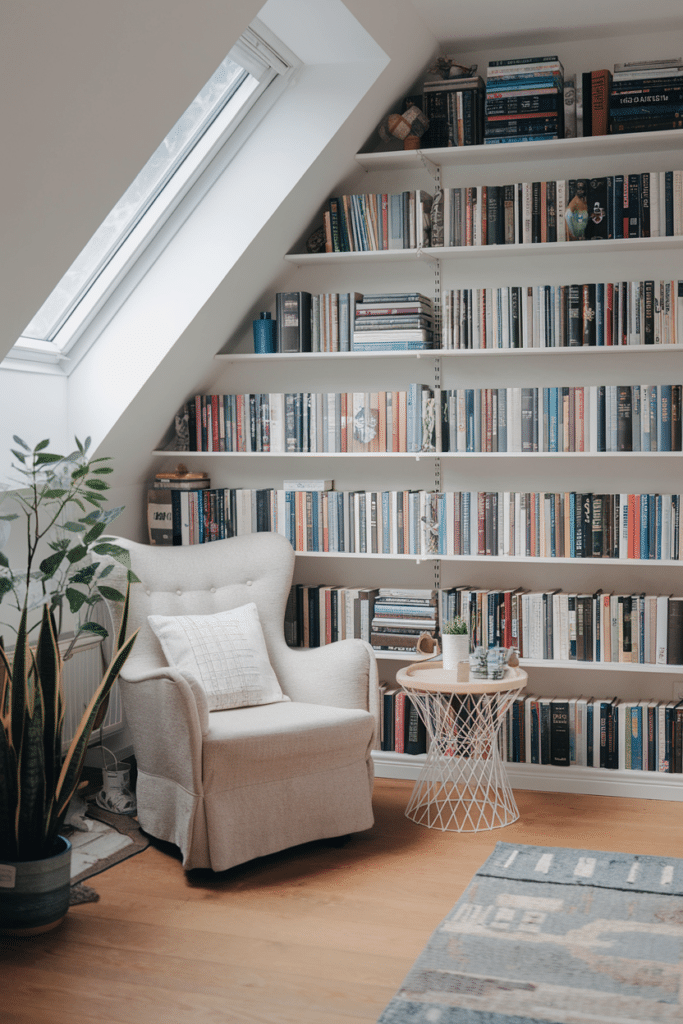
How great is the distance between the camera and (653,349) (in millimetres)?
3543

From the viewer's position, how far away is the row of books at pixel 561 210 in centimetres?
356

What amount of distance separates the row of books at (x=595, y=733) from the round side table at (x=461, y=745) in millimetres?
129

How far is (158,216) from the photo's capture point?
140 inches

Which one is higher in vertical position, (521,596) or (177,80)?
(177,80)

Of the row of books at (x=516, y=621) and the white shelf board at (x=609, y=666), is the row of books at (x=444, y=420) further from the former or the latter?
the white shelf board at (x=609, y=666)

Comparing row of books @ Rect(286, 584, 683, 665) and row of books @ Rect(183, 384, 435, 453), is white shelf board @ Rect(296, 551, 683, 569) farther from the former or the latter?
row of books @ Rect(183, 384, 435, 453)

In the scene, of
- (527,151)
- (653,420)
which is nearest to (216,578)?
(653,420)

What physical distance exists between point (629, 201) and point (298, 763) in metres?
2.26

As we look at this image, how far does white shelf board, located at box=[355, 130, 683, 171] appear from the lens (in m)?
3.56

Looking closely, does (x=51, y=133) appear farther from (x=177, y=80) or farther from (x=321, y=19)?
(x=321, y=19)

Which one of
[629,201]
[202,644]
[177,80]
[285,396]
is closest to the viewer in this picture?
[177,80]

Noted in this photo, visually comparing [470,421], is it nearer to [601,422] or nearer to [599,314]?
[601,422]

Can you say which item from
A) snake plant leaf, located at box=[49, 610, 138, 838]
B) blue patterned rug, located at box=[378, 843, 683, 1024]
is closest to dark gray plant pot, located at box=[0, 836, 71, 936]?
snake plant leaf, located at box=[49, 610, 138, 838]

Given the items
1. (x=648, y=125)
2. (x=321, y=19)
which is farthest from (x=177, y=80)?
(x=648, y=125)
